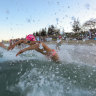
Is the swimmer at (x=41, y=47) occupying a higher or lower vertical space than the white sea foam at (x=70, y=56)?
higher

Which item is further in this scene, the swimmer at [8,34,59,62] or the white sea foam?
the white sea foam

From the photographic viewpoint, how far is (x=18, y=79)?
4973 mm

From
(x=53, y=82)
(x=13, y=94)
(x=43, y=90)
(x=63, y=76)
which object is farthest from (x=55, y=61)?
(x=13, y=94)

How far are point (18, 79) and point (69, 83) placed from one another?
183 centimetres

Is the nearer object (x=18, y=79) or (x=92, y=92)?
(x=92, y=92)

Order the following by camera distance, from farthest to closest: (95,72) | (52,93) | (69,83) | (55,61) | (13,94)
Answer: (55,61)
(95,72)
(69,83)
(52,93)
(13,94)

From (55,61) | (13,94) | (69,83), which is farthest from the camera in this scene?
(55,61)

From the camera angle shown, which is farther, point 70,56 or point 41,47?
point 70,56

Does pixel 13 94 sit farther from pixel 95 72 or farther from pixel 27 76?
pixel 95 72

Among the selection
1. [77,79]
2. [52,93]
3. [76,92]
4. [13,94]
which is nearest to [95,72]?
[77,79]

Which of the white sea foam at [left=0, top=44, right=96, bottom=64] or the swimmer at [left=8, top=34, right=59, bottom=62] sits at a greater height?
the swimmer at [left=8, top=34, right=59, bottom=62]

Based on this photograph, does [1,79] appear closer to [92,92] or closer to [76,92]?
[76,92]

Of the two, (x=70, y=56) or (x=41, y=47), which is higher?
(x=41, y=47)

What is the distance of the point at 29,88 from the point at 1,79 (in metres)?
1.18
